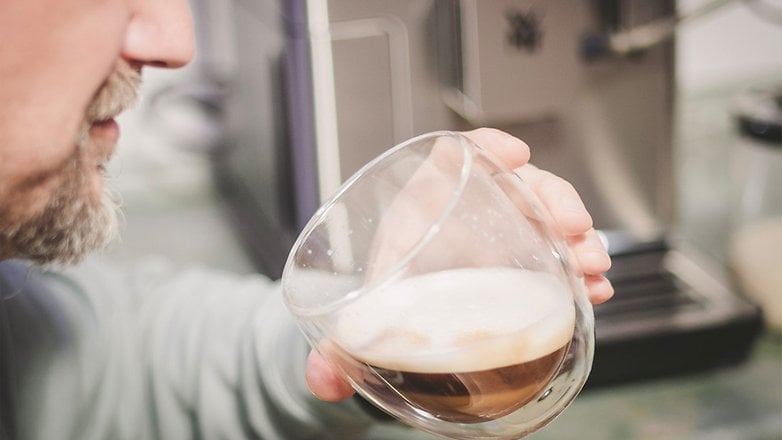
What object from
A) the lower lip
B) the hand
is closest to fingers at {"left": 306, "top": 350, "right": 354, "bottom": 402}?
the hand

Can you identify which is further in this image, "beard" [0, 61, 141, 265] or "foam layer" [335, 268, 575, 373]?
"beard" [0, 61, 141, 265]

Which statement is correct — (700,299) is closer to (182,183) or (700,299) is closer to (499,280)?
(499,280)

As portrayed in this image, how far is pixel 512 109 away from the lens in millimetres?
759

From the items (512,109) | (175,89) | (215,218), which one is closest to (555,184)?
(512,109)

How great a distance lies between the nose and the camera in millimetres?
592

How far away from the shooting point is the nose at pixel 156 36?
23.3 inches

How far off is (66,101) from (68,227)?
0.27ft

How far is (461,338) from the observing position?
0.40m

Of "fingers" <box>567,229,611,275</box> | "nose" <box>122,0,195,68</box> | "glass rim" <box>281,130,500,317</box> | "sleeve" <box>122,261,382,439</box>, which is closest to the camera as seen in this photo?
"glass rim" <box>281,130,500,317</box>

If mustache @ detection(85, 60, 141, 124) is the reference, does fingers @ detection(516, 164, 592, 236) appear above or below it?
below

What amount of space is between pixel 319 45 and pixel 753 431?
46 cm

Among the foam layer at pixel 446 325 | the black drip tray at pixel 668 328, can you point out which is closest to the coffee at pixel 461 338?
the foam layer at pixel 446 325

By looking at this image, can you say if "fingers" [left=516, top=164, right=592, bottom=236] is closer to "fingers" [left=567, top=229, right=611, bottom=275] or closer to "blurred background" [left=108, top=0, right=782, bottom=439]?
"fingers" [left=567, top=229, right=611, bottom=275]

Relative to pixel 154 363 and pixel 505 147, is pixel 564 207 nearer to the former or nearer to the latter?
pixel 505 147
